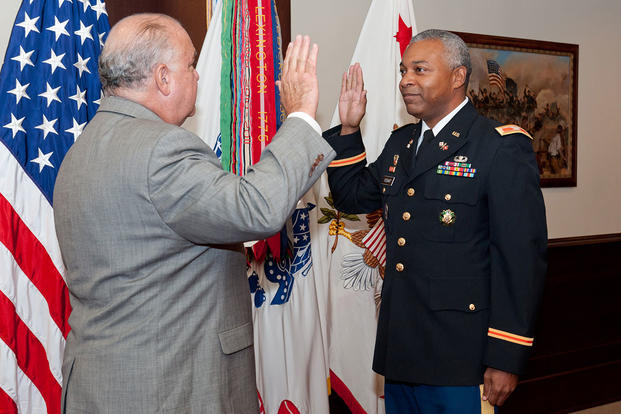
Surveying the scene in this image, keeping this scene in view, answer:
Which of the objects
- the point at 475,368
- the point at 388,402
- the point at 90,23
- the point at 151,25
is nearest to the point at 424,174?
the point at 475,368

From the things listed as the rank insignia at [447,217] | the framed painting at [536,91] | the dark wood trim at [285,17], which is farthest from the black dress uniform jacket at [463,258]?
the framed painting at [536,91]

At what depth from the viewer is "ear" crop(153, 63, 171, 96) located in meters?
1.25

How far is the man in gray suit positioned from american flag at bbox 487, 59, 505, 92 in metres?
2.34

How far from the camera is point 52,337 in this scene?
80.7 inches

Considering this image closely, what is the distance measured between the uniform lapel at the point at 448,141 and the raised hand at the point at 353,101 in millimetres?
278

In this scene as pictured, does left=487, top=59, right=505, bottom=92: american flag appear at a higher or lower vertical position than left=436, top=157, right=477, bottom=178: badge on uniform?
higher

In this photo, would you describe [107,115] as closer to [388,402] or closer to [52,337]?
[52,337]

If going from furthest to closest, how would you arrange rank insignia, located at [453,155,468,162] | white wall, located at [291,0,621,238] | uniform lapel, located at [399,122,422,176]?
white wall, located at [291,0,621,238]
uniform lapel, located at [399,122,422,176]
rank insignia, located at [453,155,468,162]

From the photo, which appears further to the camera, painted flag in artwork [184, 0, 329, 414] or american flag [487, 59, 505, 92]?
american flag [487, 59, 505, 92]

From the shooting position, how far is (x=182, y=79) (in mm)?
1285

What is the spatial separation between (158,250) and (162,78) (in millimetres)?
373

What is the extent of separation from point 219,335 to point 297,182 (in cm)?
41

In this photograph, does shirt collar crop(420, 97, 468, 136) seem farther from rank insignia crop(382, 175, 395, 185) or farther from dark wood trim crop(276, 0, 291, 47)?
dark wood trim crop(276, 0, 291, 47)

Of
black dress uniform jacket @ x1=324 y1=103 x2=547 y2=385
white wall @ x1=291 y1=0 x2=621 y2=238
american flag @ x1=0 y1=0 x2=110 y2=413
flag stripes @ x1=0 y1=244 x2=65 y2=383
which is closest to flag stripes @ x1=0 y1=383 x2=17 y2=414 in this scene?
american flag @ x1=0 y1=0 x2=110 y2=413
